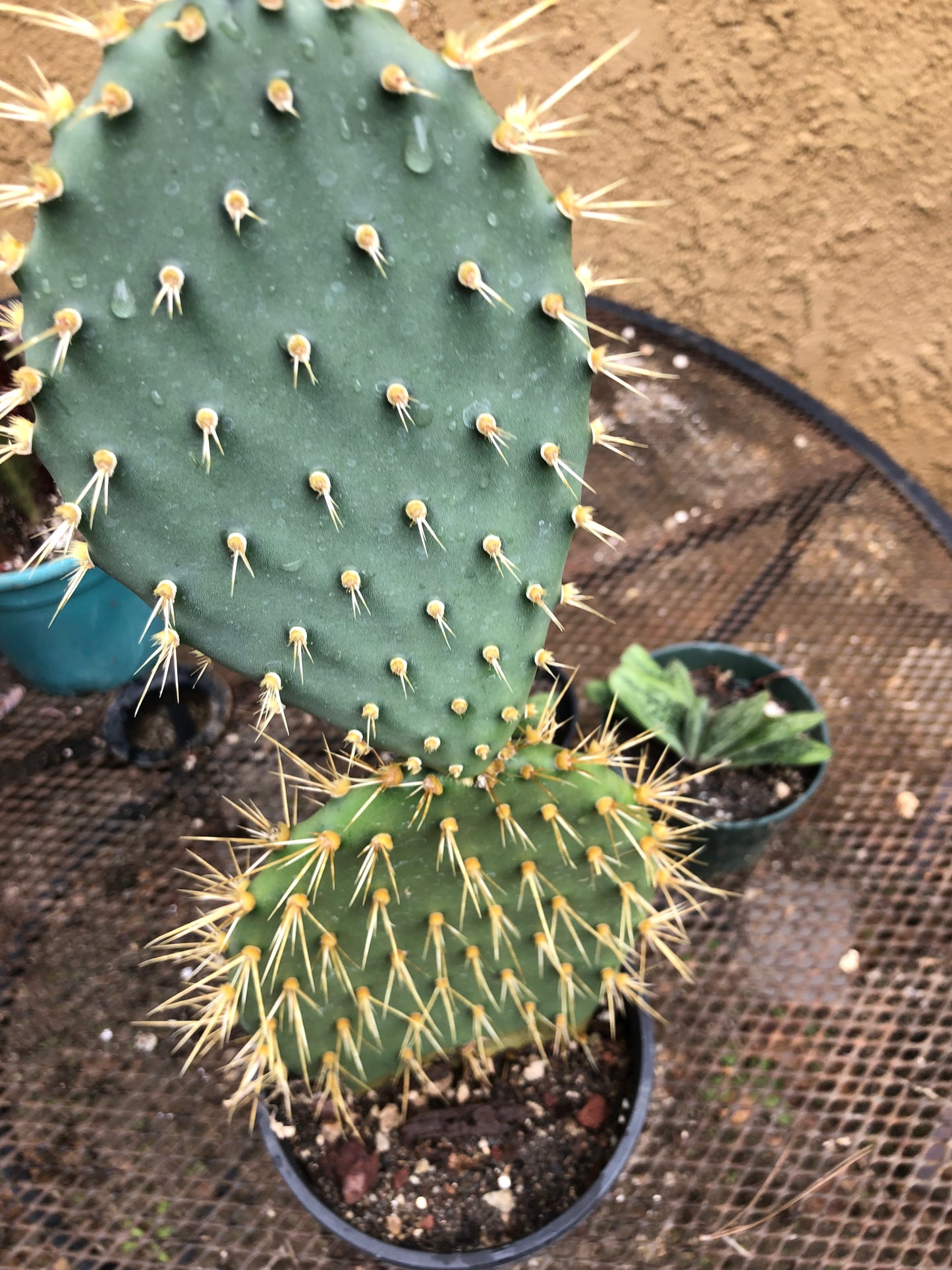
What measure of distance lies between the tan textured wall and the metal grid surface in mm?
351

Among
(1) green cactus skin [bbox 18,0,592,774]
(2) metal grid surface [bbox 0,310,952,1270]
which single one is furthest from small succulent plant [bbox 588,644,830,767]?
(1) green cactus skin [bbox 18,0,592,774]

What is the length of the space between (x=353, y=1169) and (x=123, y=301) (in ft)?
2.43

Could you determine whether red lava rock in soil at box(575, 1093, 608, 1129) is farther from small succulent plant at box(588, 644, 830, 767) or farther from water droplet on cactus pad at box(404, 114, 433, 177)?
water droplet on cactus pad at box(404, 114, 433, 177)

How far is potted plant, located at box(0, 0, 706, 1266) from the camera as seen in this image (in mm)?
403

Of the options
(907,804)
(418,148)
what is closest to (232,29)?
(418,148)

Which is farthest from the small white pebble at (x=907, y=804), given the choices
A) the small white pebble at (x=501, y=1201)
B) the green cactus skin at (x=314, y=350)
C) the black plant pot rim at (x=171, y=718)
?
the black plant pot rim at (x=171, y=718)

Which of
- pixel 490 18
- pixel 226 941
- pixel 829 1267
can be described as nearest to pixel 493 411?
pixel 226 941

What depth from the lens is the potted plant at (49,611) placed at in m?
1.02

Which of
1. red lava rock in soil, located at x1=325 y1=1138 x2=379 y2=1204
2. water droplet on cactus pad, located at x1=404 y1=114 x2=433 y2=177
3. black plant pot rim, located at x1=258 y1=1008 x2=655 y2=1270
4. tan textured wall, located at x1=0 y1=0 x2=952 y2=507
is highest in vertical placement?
water droplet on cactus pad, located at x1=404 y1=114 x2=433 y2=177

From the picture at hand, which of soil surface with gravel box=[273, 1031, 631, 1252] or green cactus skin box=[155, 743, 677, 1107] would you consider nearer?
green cactus skin box=[155, 743, 677, 1107]

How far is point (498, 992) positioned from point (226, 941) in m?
0.26

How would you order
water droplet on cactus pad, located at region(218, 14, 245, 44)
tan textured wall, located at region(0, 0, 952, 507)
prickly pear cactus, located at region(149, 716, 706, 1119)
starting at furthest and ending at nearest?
tan textured wall, located at region(0, 0, 952, 507), prickly pear cactus, located at region(149, 716, 706, 1119), water droplet on cactus pad, located at region(218, 14, 245, 44)

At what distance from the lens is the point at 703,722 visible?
0.97 metres

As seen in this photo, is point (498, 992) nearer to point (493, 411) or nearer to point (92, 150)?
point (493, 411)
